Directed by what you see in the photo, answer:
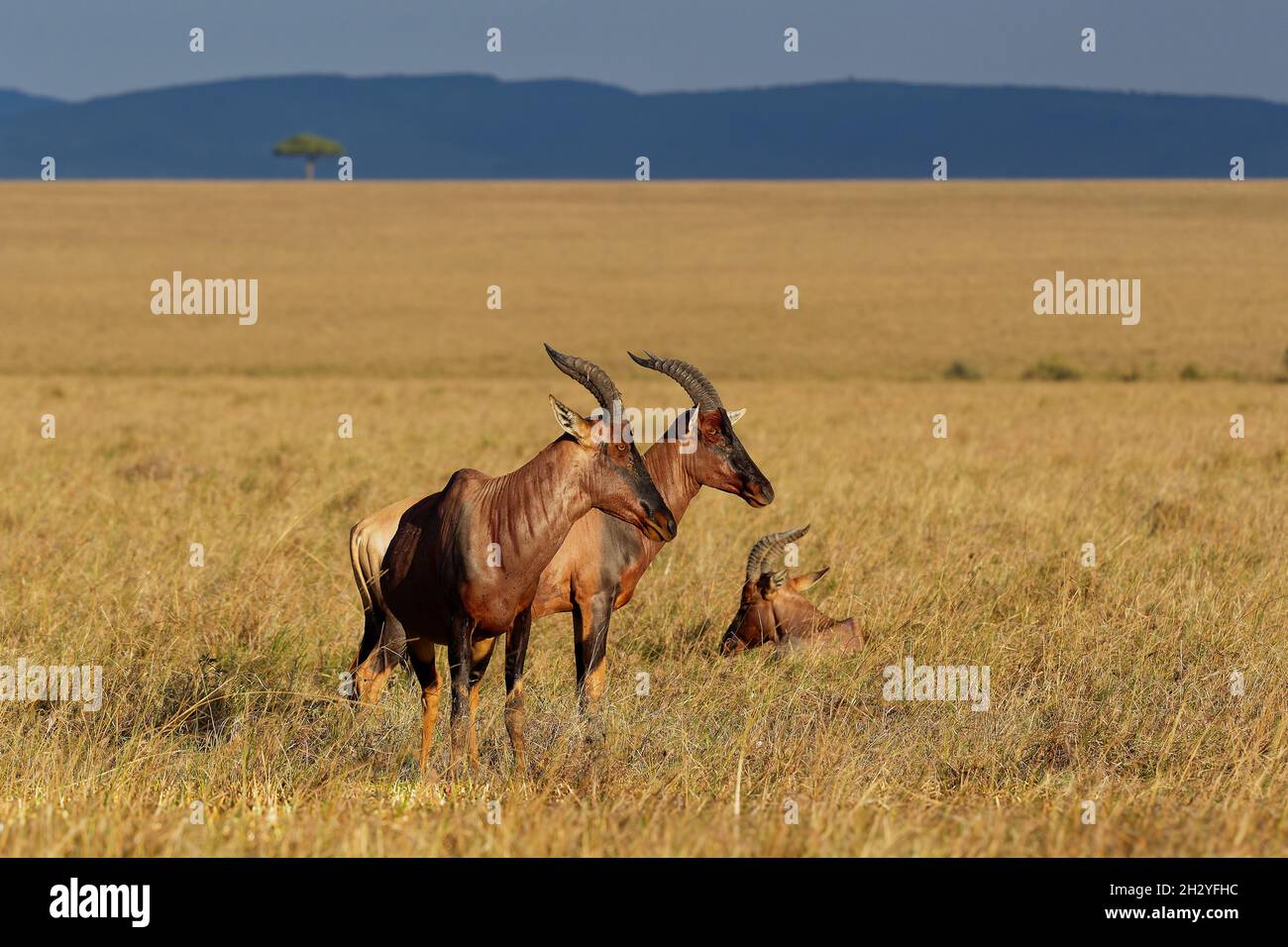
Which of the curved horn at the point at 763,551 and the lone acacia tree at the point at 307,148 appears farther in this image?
the lone acacia tree at the point at 307,148

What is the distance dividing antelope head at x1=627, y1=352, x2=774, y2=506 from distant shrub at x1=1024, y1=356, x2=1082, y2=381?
3011cm

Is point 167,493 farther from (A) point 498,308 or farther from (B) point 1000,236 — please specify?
(B) point 1000,236

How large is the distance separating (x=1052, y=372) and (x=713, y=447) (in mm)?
31196

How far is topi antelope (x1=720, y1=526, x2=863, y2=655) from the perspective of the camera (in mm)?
8182

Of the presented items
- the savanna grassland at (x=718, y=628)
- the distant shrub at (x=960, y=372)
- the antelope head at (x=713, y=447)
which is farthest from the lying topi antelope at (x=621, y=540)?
the distant shrub at (x=960, y=372)

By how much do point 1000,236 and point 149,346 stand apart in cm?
A: 4777

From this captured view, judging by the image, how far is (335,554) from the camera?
1078cm

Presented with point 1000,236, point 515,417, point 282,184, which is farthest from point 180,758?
point 282,184

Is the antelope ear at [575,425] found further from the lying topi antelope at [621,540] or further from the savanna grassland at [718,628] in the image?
the savanna grassland at [718,628]

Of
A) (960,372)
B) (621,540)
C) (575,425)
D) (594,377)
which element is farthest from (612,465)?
(960,372)

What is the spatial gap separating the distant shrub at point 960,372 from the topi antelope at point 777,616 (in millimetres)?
28579

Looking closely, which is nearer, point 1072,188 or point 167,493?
point 167,493

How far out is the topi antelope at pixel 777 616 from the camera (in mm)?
8182

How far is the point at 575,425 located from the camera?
5371mm
